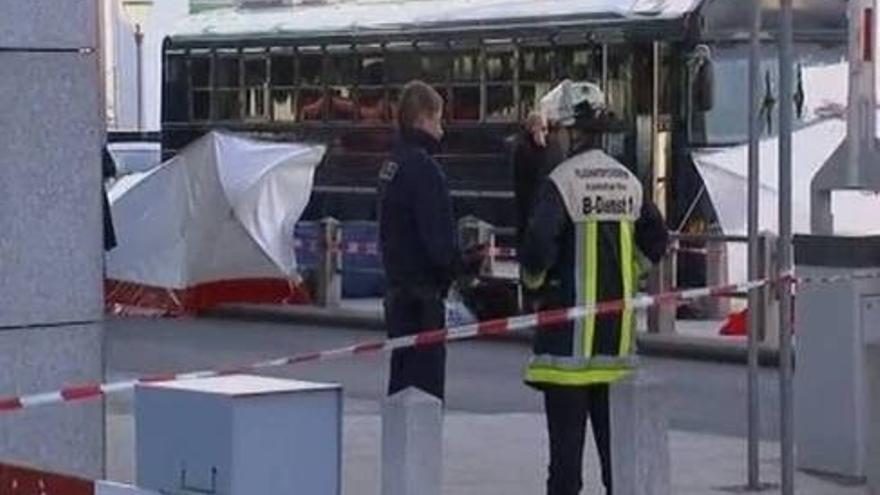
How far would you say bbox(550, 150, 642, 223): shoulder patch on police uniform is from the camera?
10.5 m

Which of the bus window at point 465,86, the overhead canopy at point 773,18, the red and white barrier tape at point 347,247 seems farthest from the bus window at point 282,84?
the overhead canopy at point 773,18

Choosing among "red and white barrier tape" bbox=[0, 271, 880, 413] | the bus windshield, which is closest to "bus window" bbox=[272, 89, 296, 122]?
the bus windshield

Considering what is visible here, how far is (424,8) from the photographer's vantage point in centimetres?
2583

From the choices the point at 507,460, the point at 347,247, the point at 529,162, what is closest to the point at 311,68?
the point at 347,247

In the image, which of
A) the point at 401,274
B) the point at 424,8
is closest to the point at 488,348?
the point at 424,8

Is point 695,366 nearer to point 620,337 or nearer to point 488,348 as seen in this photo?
point 488,348

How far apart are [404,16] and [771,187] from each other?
5.70 meters

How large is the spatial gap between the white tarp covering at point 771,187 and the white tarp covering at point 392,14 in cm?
161

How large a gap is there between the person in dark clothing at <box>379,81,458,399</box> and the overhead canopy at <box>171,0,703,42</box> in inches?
437

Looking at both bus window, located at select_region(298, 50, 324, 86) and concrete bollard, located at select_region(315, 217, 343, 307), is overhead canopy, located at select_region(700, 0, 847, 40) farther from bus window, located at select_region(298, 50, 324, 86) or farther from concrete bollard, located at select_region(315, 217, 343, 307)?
bus window, located at select_region(298, 50, 324, 86)

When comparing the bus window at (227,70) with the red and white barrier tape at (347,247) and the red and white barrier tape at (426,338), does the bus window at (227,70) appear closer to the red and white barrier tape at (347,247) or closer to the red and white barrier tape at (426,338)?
the red and white barrier tape at (347,247)

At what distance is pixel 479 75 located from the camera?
2459cm

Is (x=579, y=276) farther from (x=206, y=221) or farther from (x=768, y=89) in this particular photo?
(x=206, y=221)

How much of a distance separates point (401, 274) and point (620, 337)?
2.04 meters
